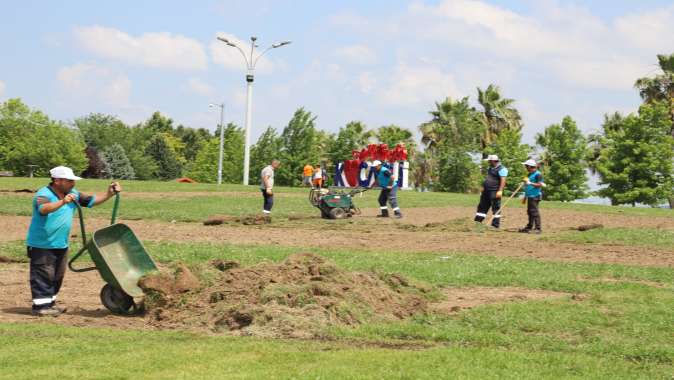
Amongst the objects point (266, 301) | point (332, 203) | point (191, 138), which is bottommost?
point (266, 301)

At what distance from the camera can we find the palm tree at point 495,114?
7638cm

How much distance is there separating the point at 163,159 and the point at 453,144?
44362 millimetres

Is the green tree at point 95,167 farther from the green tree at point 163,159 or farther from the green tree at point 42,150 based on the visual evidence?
the green tree at point 163,159

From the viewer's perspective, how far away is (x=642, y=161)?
5416 centimetres

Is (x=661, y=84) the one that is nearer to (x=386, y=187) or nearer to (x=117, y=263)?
(x=386, y=187)

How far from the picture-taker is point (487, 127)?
76.4 metres

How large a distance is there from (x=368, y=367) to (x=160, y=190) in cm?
3113

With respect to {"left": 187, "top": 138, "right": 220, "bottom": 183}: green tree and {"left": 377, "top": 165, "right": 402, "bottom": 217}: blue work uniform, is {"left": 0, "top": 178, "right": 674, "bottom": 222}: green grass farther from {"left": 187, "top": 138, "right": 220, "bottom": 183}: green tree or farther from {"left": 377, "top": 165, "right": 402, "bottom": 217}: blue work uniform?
{"left": 187, "top": 138, "right": 220, "bottom": 183}: green tree

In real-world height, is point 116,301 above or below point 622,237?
below

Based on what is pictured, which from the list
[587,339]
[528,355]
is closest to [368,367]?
[528,355]

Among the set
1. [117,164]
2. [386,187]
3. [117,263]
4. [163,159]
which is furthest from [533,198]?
[163,159]

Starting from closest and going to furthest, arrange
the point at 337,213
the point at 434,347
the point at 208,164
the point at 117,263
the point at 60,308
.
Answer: the point at 434,347, the point at 117,263, the point at 60,308, the point at 337,213, the point at 208,164

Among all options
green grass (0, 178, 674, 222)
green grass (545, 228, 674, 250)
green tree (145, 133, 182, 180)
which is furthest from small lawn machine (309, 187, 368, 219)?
green tree (145, 133, 182, 180)

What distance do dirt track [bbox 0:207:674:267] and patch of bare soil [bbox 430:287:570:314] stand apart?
4.31 meters
